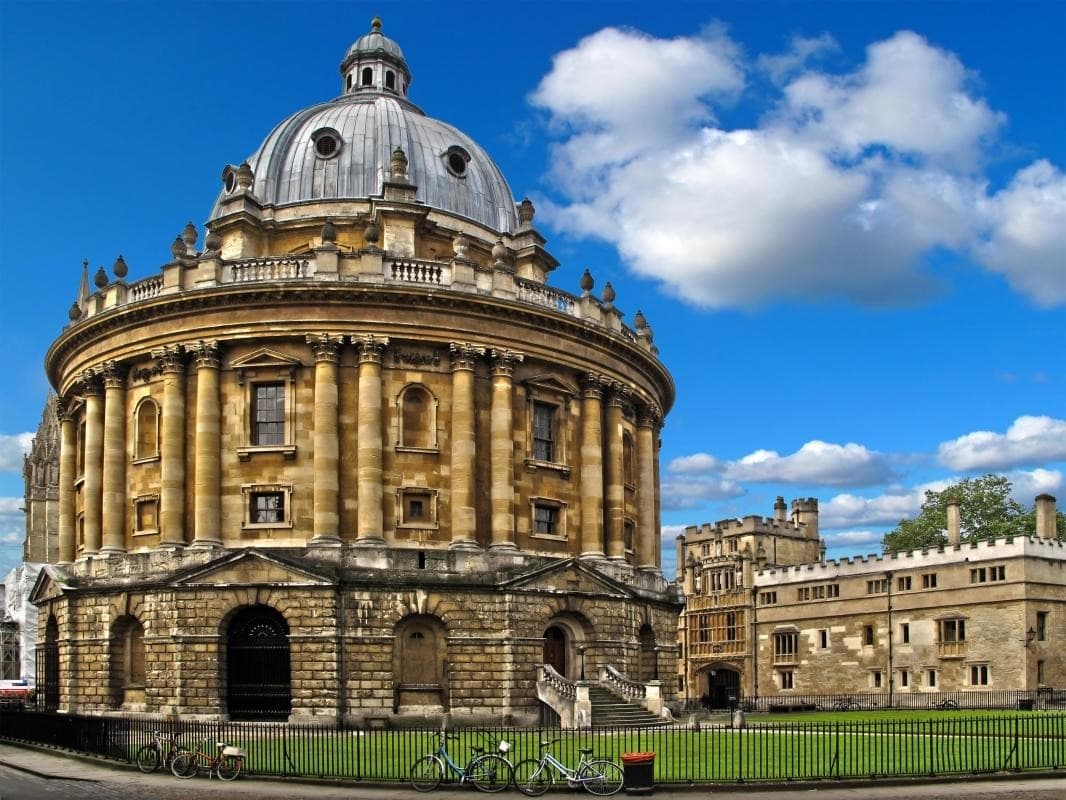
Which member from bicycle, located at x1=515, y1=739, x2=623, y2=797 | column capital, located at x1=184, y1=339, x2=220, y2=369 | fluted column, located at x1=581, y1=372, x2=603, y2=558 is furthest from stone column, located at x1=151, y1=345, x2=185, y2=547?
bicycle, located at x1=515, y1=739, x2=623, y2=797

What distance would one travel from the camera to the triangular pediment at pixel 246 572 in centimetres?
4325

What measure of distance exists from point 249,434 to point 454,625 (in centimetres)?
1009

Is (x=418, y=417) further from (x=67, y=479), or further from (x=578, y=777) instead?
(x=578, y=777)

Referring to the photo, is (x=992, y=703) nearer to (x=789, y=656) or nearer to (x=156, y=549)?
(x=789, y=656)

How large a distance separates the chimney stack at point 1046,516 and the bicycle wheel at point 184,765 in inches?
2407

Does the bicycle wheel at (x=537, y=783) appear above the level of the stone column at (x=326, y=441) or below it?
below

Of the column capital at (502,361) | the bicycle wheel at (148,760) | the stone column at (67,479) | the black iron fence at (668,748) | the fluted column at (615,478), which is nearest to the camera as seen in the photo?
the black iron fence at (668,748)

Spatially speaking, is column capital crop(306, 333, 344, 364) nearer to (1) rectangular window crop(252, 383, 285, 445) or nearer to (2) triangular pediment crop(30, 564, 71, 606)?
(1) rectangular window crop(252, 383, 285, 445)

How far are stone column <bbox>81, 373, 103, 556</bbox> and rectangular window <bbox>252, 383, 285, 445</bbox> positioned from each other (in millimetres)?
7660

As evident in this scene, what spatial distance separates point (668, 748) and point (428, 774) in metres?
8.65

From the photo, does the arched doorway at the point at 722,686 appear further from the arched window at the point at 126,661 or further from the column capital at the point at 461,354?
the arched window at the point at 126,661

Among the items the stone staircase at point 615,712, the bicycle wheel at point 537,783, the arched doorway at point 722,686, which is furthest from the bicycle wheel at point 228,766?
the arched doorway at point 722,686

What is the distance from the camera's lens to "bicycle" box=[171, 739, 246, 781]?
90.8ft

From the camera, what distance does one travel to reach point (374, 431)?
45281 mm
